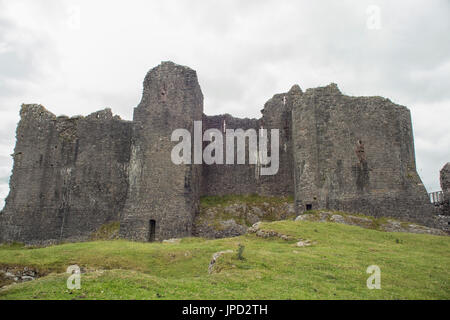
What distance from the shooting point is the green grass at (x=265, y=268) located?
36.7 ft

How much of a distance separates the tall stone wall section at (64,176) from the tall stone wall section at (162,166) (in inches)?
176

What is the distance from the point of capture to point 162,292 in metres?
10.8

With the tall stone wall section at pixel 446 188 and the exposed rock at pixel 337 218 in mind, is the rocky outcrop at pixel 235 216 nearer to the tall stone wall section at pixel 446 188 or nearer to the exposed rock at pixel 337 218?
the exposed rock at pixel 337 218

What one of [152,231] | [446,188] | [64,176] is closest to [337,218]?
[152,231]

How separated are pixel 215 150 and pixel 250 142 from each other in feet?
11.0

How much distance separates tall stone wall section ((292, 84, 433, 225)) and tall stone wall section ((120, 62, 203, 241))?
28.8ft

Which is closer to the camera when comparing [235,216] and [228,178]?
[235,216]

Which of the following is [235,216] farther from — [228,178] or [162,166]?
[162,166]

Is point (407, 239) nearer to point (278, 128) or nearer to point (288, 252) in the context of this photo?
point (288, 252)

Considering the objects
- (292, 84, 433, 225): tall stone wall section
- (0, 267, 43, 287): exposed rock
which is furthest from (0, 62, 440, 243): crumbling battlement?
(0, 267, 43, 287): exposed rock

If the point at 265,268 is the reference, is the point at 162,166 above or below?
above

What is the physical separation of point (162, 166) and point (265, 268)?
60.7 ft

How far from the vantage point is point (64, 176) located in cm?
3681
